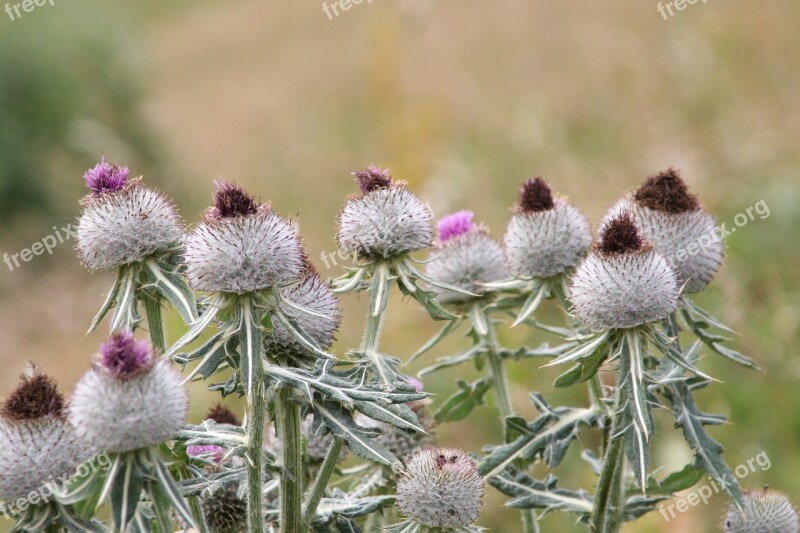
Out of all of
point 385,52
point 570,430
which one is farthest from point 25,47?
point 570,430

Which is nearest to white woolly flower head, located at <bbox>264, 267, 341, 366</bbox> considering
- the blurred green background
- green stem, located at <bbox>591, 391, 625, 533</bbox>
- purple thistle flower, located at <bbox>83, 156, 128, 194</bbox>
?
purple thistle flower, located at <bbox>83, 156, 128, 194</bbox>

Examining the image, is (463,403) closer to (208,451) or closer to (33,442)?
(208,451)

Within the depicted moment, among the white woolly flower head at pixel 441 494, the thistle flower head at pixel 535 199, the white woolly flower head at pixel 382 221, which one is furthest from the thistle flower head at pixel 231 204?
the thistle flower head at pixel 535 199

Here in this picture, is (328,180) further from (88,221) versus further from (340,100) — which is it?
(88,221)

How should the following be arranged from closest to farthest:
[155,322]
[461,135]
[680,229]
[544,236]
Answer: [155,322]
[680,229]
[544,236]
[461,135]

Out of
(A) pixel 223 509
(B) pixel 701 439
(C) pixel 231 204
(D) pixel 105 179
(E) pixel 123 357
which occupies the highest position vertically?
(D) pixel 105 179

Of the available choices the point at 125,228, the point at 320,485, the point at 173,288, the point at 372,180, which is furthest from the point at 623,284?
the point at 125,228

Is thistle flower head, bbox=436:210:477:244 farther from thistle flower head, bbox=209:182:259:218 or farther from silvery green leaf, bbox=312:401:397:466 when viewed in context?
silvery green leaf, bbox=312:401:397:466

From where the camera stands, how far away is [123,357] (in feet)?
10.8

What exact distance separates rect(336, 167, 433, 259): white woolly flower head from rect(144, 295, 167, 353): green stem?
1.02m

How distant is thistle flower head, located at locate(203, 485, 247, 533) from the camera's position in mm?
4539

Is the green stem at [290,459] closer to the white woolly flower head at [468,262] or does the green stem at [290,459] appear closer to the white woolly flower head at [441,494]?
the white woolly flower head at [441,494]

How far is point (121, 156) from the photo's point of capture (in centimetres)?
1811

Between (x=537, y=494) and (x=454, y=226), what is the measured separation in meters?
1.92
